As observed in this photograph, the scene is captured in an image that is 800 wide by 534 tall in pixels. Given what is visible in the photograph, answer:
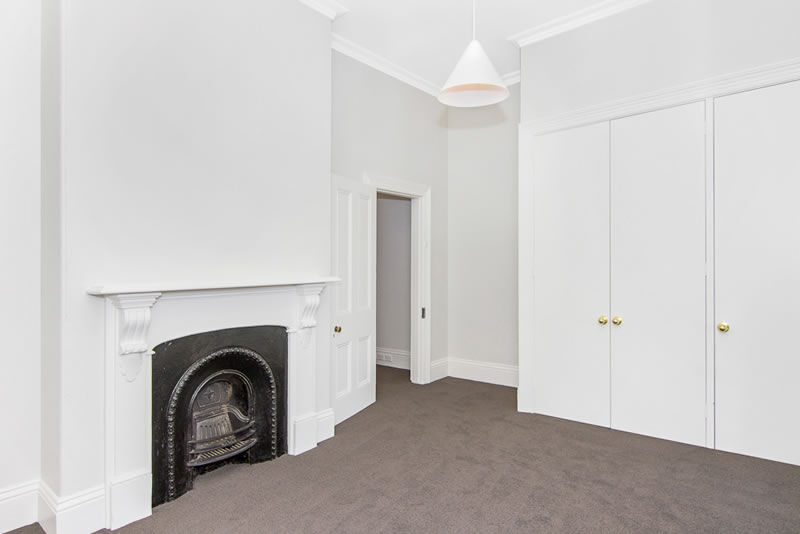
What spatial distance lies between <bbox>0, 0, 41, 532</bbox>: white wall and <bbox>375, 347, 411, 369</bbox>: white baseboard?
12.0 ft

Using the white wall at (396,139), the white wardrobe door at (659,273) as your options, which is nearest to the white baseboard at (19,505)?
the white wall at (396,139)

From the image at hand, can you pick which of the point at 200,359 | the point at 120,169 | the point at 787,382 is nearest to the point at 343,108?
the point at 120,169

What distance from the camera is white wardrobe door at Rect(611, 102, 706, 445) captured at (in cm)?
320

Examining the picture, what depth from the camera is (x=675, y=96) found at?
326 cm

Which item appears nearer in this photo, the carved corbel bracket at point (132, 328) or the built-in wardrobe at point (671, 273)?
the carved corbel bracket at point (132, 328)

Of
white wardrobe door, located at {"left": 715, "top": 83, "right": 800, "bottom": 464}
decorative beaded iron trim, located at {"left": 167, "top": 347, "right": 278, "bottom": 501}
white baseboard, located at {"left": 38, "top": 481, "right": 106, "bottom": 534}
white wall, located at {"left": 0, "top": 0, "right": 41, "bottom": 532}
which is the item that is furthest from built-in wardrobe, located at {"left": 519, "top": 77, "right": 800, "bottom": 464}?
white wall, located at {"left": 0, "top": 0, "right": 41, "bottom": 532}

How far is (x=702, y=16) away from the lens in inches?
125

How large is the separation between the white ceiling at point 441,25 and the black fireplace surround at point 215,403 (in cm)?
248

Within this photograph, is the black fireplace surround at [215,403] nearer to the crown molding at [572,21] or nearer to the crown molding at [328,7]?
the crown molding at [328,7]

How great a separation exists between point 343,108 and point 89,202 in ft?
7.37

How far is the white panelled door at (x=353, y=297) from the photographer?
3.77 metres

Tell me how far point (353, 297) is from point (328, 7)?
2.25 m

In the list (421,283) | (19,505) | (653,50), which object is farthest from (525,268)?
(19,505)

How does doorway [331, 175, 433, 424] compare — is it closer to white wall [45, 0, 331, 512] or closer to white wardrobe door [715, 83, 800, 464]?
white wall [45, 0, 331, 512]
